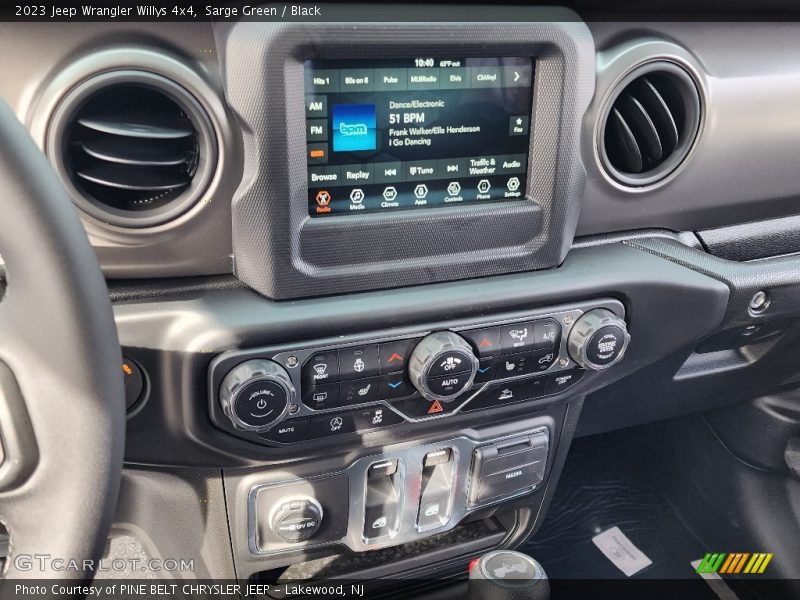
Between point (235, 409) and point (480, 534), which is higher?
point (235, 409)

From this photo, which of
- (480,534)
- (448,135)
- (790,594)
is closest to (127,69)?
(448,135)

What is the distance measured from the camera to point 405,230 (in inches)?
36.1

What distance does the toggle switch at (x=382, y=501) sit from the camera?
108 cm

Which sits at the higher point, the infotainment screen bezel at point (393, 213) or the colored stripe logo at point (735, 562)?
the infotainment screen bezel at point (393, 213)

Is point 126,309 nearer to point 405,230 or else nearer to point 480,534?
point 405,230

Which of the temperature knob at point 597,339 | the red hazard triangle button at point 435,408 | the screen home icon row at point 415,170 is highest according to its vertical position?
the screen home icon row at point 415,170

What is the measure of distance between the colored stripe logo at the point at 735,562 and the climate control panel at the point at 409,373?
2.61 feet

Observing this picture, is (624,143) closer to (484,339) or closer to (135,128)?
(484,339)

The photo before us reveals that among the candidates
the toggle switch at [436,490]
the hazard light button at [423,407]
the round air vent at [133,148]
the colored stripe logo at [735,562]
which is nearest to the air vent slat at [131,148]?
the round air vent at [133,148]

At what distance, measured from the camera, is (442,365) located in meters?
0.94

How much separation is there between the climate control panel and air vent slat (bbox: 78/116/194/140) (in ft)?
0.81

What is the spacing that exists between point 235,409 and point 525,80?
0.52 metres

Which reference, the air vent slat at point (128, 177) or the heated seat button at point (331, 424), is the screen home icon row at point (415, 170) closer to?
the air vent slat at point (128, 177)

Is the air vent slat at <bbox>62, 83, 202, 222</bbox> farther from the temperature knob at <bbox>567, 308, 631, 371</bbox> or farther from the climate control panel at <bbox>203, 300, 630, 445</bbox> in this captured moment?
the temperature knob at <bbox>567, 308, 631, 371</bbox>
